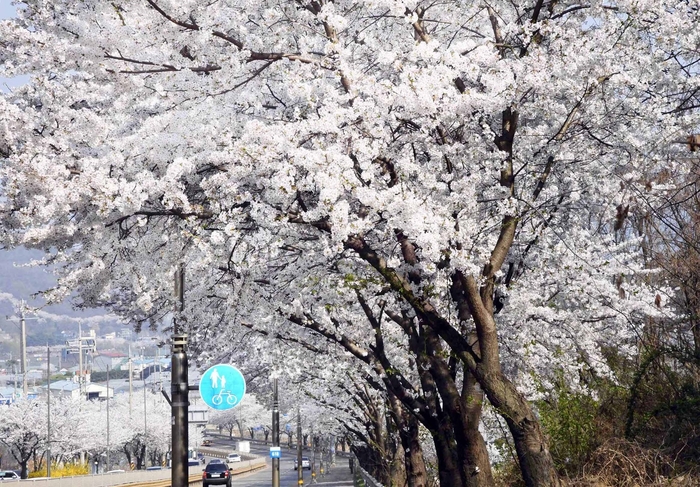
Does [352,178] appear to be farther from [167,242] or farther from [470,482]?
[470,482]

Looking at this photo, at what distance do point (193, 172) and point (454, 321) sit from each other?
5974mm

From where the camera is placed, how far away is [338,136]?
10242mm

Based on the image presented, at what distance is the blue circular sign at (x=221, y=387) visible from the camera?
13.3 metres


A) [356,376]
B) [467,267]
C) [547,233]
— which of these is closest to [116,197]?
[467,267]

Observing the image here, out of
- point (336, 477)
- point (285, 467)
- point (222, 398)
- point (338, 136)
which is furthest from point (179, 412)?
point (285, 467)

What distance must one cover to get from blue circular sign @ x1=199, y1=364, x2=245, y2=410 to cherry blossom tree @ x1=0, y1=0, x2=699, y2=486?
141 centimetres

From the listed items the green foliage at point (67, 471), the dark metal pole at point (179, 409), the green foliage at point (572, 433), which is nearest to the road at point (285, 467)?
the green foliage at point (67, 471)

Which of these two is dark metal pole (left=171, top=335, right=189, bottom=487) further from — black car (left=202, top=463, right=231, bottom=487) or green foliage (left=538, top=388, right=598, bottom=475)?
black car (left=202, top=463, right=231, bottom=487)

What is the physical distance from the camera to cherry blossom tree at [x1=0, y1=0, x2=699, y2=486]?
10.1m

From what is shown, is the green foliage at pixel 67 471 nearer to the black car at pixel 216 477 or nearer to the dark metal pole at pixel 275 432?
the black car at pixel 216 477

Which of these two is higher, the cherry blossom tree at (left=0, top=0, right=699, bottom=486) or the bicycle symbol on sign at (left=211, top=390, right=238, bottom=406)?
the cherry blossom tree at (left=0, top=0, right=699, bottom=486)

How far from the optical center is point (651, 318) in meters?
16.7

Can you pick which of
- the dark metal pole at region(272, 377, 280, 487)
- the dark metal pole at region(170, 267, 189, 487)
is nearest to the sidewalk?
the dark metal pole at region(272, 377, 280, 487)

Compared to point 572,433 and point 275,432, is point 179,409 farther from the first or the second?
point 275,432
